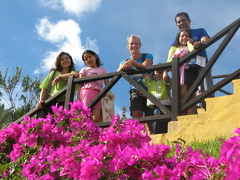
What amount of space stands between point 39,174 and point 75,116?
1.09 m

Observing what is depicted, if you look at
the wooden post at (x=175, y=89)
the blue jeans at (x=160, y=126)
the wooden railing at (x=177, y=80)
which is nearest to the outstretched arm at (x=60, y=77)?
the wooden railing at (x=177, y=80)

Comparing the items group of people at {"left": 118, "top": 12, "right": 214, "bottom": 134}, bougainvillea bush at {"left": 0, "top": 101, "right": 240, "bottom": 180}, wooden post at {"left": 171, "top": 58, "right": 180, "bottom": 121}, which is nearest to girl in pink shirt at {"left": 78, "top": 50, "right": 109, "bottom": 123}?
group of people at {"left": 118, "top": 12, "right": 214, "bottom": 134}

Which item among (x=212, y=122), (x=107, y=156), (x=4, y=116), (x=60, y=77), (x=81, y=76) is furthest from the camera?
(x=4, y=116)

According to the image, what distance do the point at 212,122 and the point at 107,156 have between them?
2.70 metres

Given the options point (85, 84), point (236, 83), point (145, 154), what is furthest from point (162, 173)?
point (85, 84)

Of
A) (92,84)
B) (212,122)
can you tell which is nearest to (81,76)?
(92,84)

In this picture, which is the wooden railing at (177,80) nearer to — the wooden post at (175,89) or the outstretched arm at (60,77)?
the wooden post at (175,89)

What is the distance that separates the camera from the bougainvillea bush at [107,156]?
1.71 metres

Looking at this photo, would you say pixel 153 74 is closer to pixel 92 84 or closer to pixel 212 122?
pixel 92 84

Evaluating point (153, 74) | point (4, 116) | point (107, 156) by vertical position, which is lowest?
point (107, 156)

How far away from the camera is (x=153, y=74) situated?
18.1 ft

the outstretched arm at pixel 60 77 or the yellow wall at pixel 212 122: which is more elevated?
the outstretched arm at pixel 60 77

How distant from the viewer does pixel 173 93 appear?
488 cm

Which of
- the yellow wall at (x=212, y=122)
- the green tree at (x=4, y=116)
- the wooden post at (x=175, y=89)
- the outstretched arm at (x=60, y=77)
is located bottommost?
the yellow wall at (x=212, y=122)
